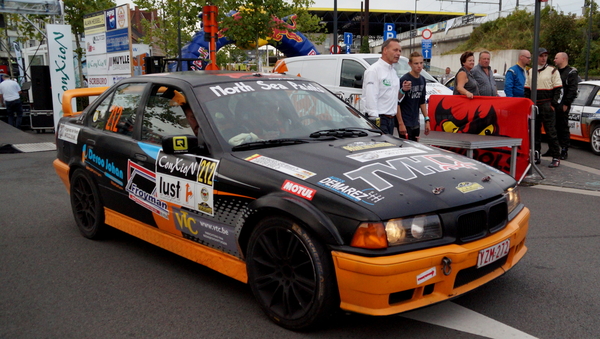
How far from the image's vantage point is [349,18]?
74.3 metres

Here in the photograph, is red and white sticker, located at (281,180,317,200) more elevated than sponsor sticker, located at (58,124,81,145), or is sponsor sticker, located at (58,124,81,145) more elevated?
sponsor sticker, located at (58,124,81,145)

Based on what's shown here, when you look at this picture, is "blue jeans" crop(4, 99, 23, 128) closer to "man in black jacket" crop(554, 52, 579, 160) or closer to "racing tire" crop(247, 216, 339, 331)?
"man in black jacket" crop(554, 52, 579, 160)

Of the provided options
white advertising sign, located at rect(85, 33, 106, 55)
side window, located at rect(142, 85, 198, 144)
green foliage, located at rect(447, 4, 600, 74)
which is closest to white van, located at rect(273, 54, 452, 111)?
white advertising sign, located at rect(85, 33, 106, 55)

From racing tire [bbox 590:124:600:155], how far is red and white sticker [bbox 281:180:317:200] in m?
9.21

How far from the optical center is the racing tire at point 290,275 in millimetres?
2977

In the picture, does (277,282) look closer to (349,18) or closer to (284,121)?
(284,121)

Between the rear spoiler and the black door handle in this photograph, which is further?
the rear spoiler

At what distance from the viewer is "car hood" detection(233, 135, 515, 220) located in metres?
3.01

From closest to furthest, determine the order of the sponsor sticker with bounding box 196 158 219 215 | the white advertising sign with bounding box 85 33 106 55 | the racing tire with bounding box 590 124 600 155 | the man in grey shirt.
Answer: the sponsor sticker with bounding box 196 158 219 215 → the man in grey shirt → the racing tire with bounding box 590 124 600 155 → the white advertising sign with bounding box 85 33 106 55

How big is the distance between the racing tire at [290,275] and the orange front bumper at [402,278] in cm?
10

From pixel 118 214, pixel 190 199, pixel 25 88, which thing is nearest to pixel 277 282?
pixel 190 199

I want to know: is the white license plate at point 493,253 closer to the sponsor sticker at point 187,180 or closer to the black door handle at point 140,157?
the sponsor sticker at point 187,180

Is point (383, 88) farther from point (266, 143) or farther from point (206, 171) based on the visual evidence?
point (206, 171)

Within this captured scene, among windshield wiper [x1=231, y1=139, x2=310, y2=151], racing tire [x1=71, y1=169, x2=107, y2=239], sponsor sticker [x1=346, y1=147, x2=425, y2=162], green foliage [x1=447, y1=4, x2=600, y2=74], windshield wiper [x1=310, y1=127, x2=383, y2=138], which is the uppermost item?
green foliage [x1=447, y1=4, x2=600, y2=74]
